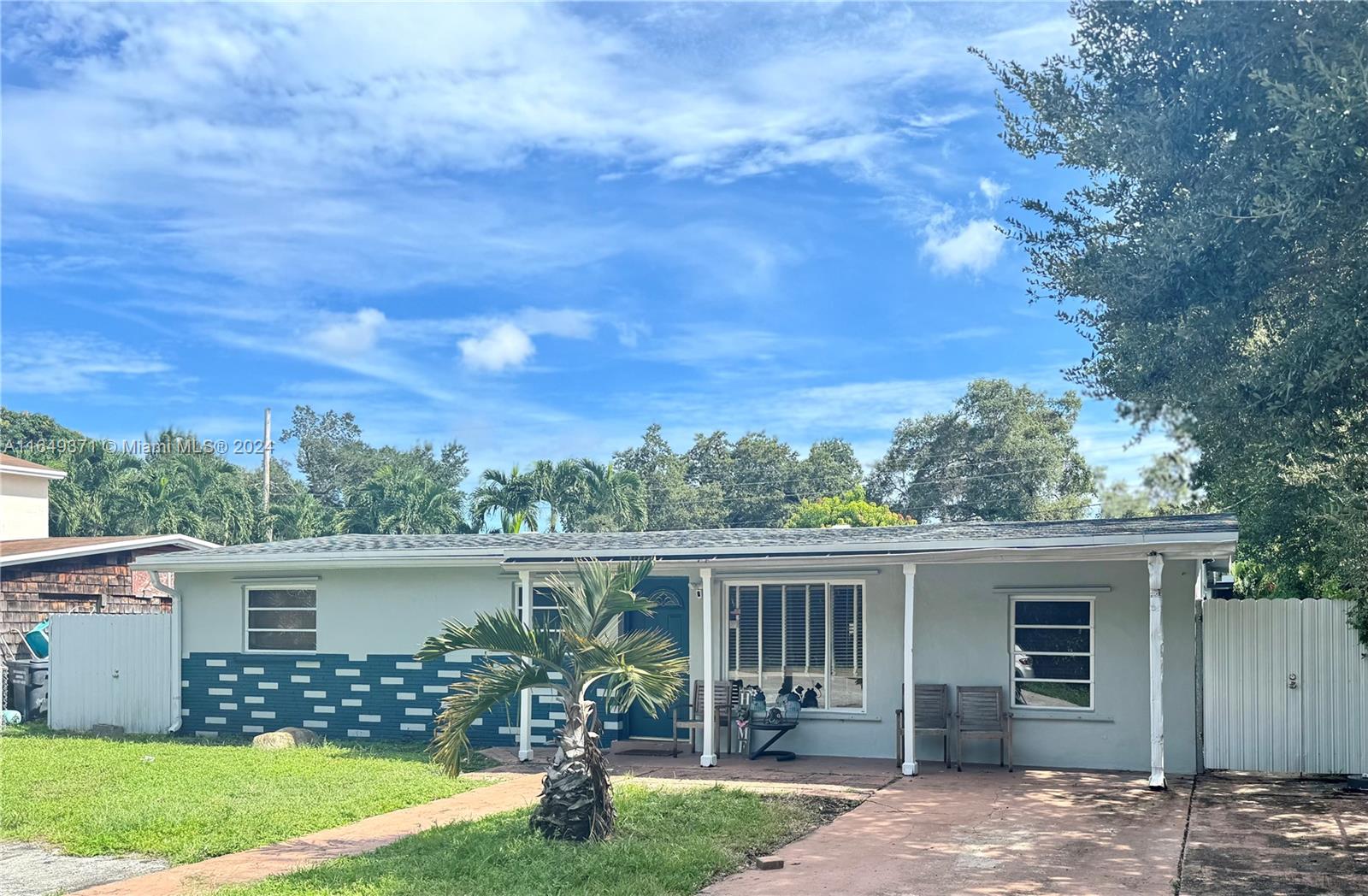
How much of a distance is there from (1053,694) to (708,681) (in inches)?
147

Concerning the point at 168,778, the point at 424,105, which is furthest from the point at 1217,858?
the point at 424,105

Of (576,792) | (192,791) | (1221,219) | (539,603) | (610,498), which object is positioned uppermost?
(1221,219)

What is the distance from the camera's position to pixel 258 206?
28016 millimetres

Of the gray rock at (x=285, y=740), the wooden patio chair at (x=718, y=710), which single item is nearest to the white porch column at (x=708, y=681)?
the wooden patio chair at (x=718, y=710)

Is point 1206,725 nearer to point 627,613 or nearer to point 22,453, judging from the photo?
point 627,613

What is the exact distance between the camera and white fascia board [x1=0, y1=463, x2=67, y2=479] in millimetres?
Result: 26625

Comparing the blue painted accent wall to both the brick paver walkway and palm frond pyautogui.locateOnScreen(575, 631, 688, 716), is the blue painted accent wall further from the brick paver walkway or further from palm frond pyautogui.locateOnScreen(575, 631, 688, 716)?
palm frond pyautogui.locateOnScreen(575, 631, 688, 716)

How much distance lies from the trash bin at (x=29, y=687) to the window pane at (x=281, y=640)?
4.10 m

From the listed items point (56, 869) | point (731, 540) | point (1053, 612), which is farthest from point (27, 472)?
point (1053, 612)

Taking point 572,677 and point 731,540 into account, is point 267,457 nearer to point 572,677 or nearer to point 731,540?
point 731,540

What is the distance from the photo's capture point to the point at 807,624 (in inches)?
555

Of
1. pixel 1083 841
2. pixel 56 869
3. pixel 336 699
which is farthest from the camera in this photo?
pixel 336 699

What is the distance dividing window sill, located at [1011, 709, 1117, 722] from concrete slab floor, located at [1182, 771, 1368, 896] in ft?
3.82

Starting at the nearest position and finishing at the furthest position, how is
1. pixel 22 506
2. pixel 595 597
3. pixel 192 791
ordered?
pixel 595 597 < pixel 192 791 < pixel 22 506
